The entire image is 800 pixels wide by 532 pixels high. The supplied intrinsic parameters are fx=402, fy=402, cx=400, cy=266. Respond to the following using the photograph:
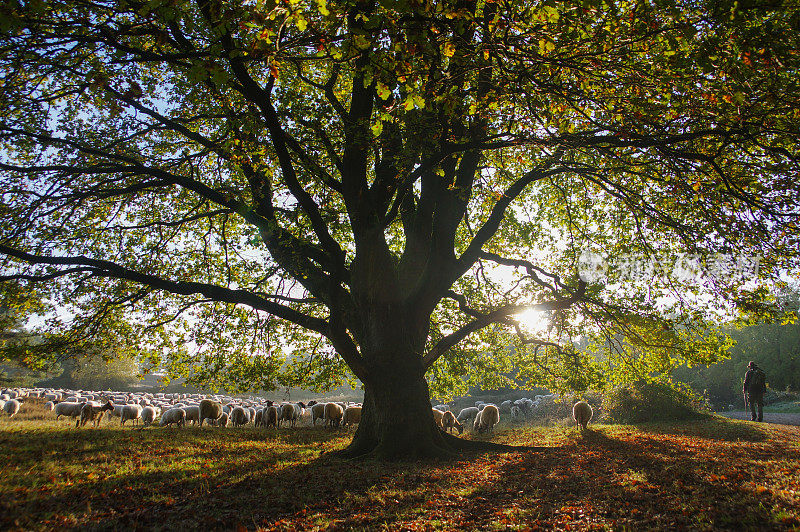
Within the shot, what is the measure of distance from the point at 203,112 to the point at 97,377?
59906 millimetres

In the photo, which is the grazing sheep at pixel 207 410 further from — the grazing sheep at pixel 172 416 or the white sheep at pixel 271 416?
the white sheep at pixel 271 416

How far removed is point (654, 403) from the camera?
1936cm

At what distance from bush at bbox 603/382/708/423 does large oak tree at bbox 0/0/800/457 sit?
26.1 feet

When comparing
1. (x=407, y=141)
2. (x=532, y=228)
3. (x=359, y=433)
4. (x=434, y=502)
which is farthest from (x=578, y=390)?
(x=407, y=141)

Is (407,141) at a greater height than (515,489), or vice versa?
(407,141)

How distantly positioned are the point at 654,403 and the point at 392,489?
18.2m

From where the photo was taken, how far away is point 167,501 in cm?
554

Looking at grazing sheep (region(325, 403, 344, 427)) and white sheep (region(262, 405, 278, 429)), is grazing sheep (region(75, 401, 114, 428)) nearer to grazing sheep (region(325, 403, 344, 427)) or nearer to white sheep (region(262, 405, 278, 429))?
white sheep (region(262, 405, 278, 429))

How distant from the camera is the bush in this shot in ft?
62.4

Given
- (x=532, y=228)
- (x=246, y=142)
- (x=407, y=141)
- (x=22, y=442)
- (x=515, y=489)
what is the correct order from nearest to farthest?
(x=515, y=489)
(x=407, y=141)
(x=246, y=142)
(x=22, y=442)
(x=532, y=228)

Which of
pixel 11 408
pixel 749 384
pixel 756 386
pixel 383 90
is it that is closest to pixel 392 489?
pixel 383 90

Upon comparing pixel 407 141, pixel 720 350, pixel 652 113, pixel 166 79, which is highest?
pixel 166 79

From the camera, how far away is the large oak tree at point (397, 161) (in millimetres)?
5078

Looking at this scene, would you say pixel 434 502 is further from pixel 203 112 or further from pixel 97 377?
pixel 97 377
